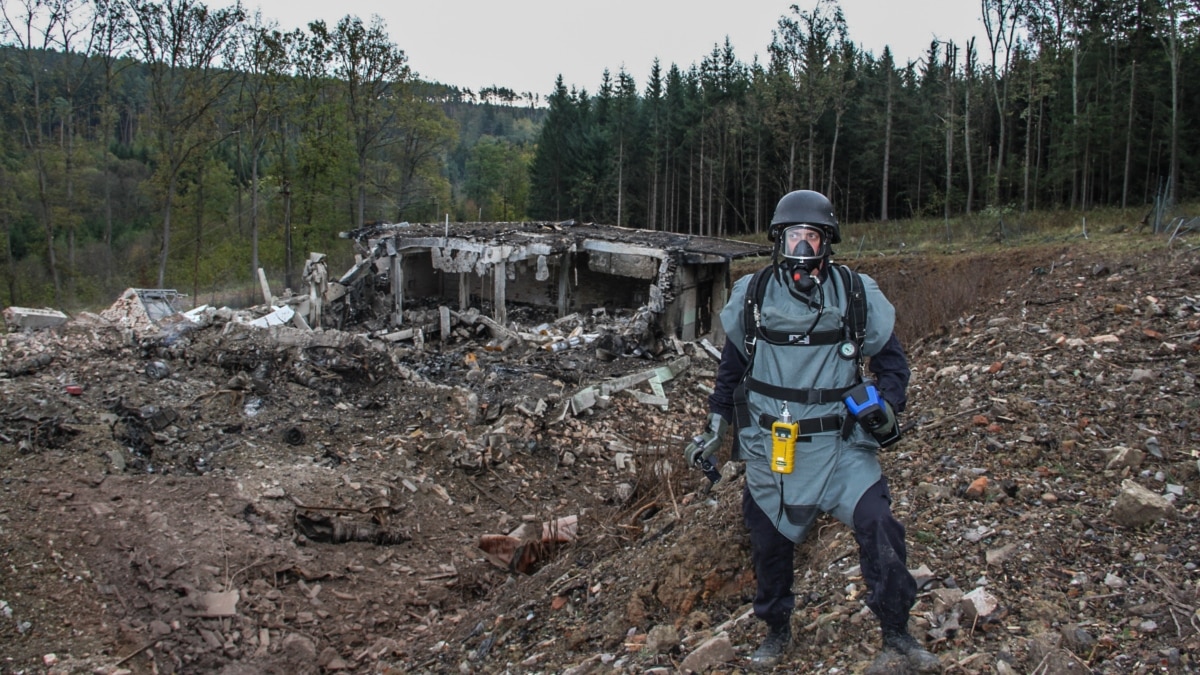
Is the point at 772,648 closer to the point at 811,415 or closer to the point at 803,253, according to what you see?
the point at 811,415

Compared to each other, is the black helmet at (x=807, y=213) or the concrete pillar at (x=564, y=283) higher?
the black helmet at (x=807, y=213)

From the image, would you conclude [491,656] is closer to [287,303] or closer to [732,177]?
[287,303]

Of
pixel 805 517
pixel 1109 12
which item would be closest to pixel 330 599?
pixel 805 517

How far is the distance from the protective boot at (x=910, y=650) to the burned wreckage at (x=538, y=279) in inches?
389

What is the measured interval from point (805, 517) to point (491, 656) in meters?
2.24

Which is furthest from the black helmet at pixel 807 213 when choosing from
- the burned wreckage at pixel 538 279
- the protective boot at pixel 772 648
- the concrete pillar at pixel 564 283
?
the concrete pillar at pixel 564 283

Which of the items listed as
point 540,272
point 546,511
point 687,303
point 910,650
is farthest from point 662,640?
point 540,272

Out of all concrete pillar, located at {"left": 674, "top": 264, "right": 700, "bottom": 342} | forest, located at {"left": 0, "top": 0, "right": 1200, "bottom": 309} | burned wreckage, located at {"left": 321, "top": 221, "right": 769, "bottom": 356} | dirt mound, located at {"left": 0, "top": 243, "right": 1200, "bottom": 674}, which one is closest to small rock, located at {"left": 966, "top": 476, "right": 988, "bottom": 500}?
dirt mound, located at {"left": 0, "top": 243, "right": 1200, "bottom": 674}

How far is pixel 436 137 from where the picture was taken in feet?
93.5

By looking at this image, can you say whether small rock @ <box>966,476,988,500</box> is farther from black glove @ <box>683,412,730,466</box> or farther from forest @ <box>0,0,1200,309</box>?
forest @ <box>0,0,1200,309</box>

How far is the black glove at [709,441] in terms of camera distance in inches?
121

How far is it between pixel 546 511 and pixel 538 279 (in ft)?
32.7

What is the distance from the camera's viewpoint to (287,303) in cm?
1675

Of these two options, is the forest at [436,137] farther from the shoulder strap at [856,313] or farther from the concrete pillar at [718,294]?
the shoulder strap at [856,313]
